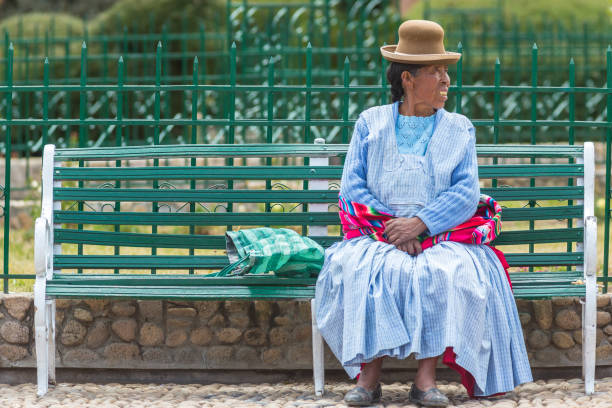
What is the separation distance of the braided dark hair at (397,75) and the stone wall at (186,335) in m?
1.07

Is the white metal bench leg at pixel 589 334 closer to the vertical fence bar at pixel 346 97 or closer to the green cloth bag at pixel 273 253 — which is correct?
the green cloth bag at pixel 273 253

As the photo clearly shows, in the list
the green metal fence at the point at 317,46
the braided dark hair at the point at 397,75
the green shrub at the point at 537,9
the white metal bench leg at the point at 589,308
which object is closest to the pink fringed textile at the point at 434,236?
the white metal bench leg at the point at 589,308

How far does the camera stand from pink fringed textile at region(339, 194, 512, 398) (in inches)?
163

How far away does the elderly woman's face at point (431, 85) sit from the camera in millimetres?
4246

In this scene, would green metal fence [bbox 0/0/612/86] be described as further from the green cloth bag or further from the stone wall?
the green cloth bag

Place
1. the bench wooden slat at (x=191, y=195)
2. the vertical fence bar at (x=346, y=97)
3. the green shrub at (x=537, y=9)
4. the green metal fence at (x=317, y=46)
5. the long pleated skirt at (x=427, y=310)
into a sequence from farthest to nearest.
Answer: the green shrub at (x=537, y=9)
the green metal fence at (x=317, y=46)
the vertical fence bar at (x=346, y=97)
the bench wooden slat at (x=191, y=195)
the long pleated skirt at (x=427, y=310)

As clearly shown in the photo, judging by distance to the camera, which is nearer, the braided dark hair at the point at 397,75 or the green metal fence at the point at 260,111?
the braided dark hair at the point at 397,75

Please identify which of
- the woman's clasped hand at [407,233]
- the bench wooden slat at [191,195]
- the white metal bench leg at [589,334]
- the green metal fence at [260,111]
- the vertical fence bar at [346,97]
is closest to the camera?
the woman's clasped hand at [407,233]

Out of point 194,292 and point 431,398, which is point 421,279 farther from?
point 194,292

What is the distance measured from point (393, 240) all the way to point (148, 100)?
22.4 feet

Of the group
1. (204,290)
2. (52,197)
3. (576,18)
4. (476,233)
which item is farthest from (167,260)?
(576,18)

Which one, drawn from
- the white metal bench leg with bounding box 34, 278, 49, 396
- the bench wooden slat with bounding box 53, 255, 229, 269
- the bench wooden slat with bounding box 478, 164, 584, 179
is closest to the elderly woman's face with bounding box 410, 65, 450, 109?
the bench wooden slat with bounding box 478, 164, 584, 179

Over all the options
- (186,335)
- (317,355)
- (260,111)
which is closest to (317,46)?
(260,111)

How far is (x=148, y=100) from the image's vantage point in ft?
34.6
